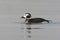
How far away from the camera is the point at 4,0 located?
2316 centimetres

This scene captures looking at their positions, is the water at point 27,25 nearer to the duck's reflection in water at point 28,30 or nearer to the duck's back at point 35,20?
the duck's reflection in water at point 28,30

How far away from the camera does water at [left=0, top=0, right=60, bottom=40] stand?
14.1 m

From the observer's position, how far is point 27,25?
1638 centimetres

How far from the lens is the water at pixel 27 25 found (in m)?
14.1

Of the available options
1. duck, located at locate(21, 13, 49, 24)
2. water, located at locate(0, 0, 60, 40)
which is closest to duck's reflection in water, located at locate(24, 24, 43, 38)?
water, located at locate(0, 0, 60, 40)

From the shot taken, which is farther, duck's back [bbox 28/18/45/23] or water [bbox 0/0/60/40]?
duck's back [bbox 28/18/45/23]

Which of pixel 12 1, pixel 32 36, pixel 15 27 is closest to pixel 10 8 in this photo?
pixel 12 1

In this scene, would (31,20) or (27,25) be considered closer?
(27,25)

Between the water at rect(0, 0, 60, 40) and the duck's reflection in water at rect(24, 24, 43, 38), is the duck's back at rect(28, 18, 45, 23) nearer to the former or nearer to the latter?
the water at rect(0, 0, 60, 40)

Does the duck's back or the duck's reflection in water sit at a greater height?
the duck's back

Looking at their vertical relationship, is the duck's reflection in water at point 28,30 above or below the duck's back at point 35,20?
below

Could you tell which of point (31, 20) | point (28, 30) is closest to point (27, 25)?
point (31, 20)

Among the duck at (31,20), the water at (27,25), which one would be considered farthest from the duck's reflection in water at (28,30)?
the duck at (31,20)

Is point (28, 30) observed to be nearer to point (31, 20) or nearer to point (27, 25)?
point (27, 25)
